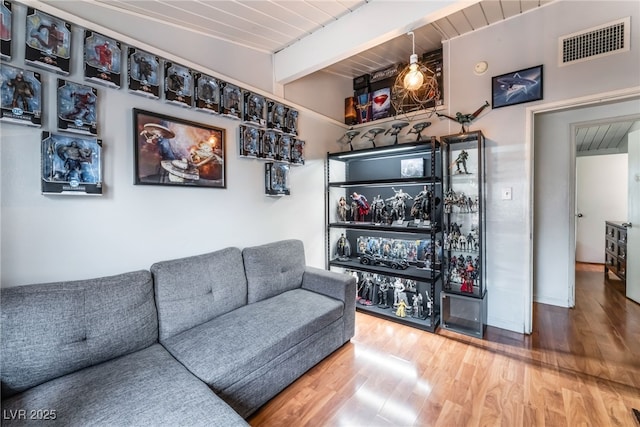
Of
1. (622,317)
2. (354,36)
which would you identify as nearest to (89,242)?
(354,36)

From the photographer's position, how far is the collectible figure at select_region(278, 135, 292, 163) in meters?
2.70

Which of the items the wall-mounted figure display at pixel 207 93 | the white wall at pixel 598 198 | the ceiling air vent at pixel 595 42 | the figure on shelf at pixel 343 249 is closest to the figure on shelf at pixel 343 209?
the figure on shelf at pixel 343 249

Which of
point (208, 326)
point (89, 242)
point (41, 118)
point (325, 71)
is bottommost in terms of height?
point (208, 326)

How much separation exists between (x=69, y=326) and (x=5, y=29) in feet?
4.93

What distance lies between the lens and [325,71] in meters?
3.30

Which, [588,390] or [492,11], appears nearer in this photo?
[588,390]

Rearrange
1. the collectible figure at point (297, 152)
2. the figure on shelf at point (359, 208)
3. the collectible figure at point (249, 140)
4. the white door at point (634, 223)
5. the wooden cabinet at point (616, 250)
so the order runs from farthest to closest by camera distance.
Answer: the wooden cabinet at point (616, 250) → the figure on shelf at point (359, 208) → the white door at point (634, 223) → the collectible figure at point (297, 152) → the collectible figure at point (249, 140)

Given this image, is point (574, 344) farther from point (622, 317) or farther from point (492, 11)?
point (492, 11)

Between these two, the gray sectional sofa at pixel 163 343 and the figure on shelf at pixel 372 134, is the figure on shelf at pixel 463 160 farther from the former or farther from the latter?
the gray sectional sofa at pixel 163 343

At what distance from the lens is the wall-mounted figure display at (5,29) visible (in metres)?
1.29

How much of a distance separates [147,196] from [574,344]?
12.0 ft

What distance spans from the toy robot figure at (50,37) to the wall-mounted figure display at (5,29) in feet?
0.28

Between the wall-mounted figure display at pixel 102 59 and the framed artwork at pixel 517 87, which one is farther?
the framed artwork at pixel 517 87

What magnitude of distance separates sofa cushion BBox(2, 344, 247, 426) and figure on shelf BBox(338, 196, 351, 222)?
2.46 meters
